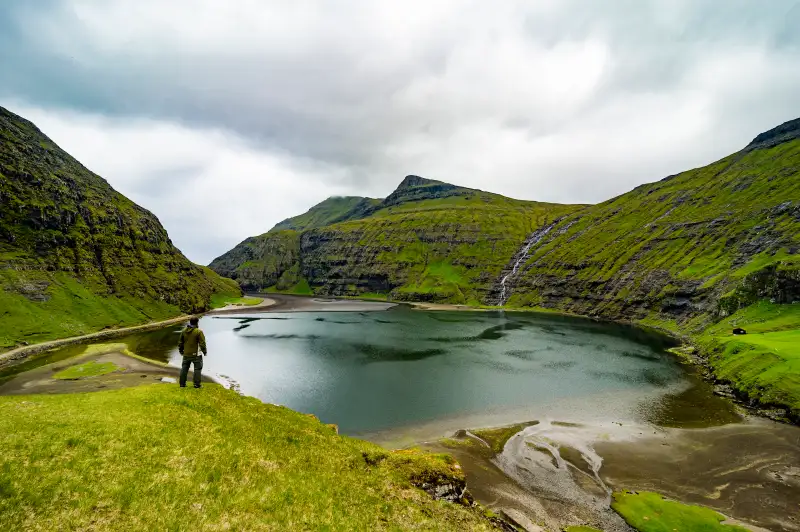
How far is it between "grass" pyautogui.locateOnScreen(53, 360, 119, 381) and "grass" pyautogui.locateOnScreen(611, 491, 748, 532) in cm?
8548

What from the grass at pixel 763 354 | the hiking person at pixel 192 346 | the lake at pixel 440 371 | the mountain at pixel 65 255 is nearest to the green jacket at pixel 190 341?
the hiking person at pixel 192 346

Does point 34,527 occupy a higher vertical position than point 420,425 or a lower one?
higher

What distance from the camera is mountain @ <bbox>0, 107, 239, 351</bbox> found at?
114 m

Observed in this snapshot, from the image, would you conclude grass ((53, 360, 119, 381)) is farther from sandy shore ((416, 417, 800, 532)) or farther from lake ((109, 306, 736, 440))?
sandy shore ((416, 417, 800, 532))

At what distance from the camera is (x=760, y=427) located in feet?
169

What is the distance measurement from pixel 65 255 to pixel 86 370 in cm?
9690

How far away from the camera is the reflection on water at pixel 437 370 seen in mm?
61000

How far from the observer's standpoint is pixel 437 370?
277ft

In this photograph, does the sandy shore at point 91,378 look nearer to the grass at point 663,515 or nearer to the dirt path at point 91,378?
the dirt path at point 91,378

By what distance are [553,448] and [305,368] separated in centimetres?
5680

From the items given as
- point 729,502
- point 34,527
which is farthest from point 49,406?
point 729,502

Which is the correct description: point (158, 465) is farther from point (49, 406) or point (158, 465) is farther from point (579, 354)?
point (579, 354)

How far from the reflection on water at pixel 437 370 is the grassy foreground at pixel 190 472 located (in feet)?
102

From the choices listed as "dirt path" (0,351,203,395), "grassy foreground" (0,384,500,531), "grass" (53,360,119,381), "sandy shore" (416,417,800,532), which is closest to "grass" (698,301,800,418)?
"sandy shore" (416,417,800,532)
